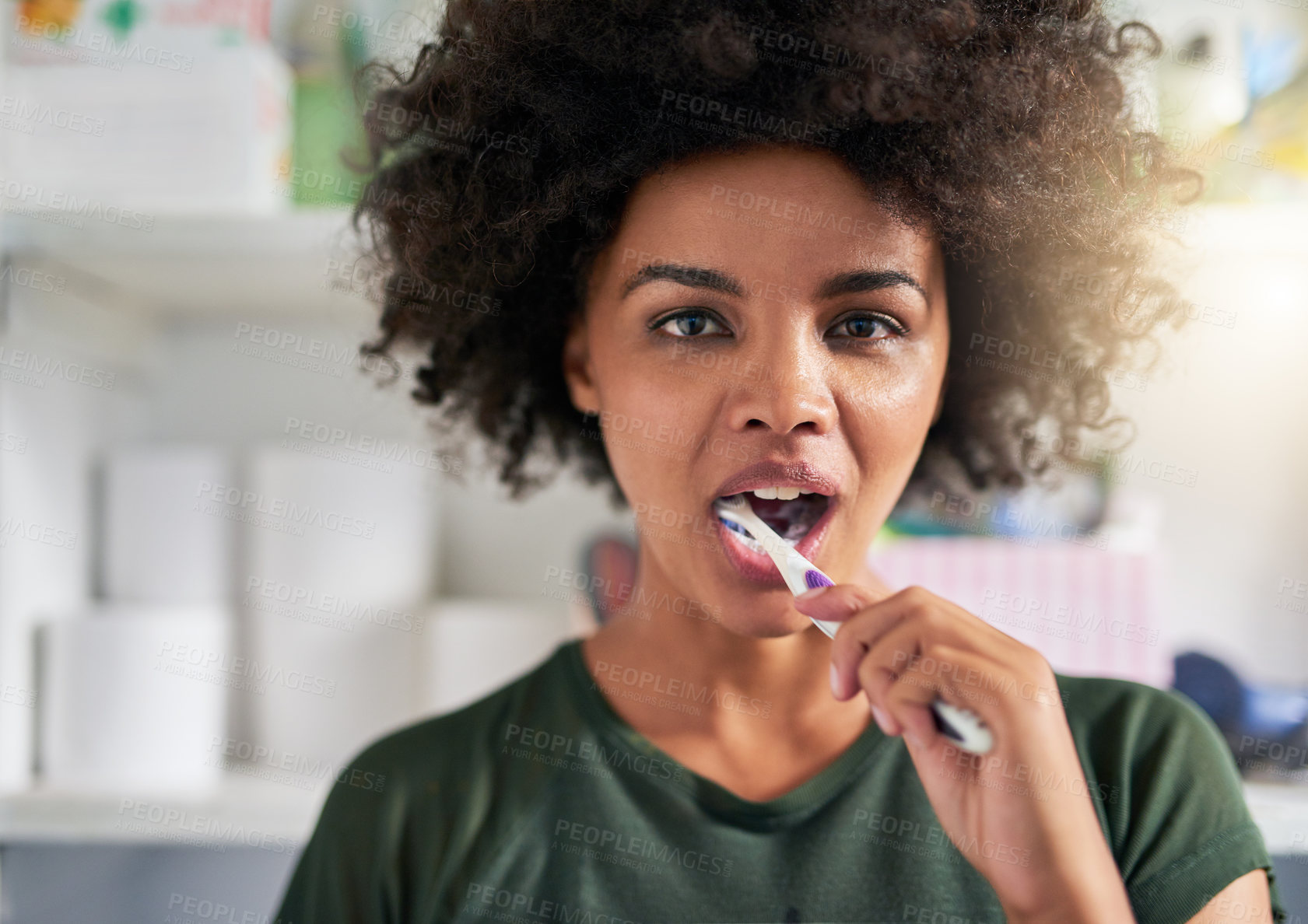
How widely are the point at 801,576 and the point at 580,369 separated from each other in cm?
28

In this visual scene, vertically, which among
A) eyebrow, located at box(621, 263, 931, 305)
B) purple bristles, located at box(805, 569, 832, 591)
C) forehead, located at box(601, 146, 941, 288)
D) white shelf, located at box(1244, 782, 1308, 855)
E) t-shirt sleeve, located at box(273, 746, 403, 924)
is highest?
forehead, located at box(601, 146, 941, 288)

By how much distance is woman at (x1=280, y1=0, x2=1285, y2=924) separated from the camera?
53cm

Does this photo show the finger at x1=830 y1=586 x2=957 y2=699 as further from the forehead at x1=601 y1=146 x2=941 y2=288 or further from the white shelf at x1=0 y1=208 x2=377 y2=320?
the white shelf at x1=0 y1=208 x2=377 y2=320

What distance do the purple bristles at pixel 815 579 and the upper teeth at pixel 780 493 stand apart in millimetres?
69

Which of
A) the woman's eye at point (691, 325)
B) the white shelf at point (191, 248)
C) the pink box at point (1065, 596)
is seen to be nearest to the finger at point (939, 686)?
the woman's eye at point (691, 325)

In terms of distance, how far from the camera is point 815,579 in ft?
1.69

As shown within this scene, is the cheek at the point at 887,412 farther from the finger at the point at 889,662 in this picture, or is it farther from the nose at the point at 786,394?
the finger at the point at 889,662

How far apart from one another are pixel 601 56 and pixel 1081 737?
53cm

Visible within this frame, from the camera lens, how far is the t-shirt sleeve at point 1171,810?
563 mm

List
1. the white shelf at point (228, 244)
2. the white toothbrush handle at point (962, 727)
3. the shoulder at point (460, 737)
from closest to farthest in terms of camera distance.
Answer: the white toothbrush handle at point (962, 727) → the shoulder at point (460, 737) → the white shelf at point (228, 244)

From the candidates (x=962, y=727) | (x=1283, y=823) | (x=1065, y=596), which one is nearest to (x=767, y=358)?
(x=962, y=727)

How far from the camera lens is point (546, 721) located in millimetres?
689

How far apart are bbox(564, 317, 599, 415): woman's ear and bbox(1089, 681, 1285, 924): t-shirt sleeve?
419mm

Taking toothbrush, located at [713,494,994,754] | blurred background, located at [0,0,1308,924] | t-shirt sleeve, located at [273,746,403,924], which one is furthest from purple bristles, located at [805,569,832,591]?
blurred background, located at [0,0,1308,924]
